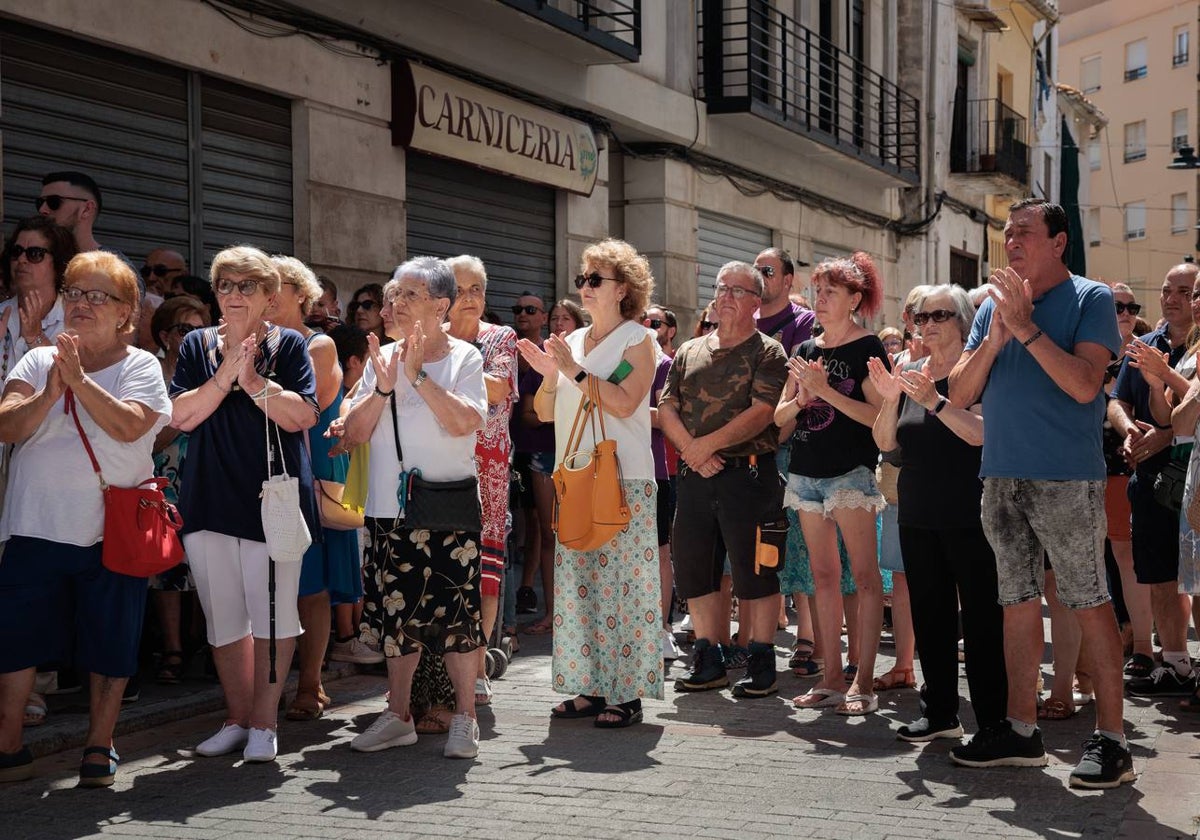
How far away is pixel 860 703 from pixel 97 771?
3426mm

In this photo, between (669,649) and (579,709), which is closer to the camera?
(579,709)

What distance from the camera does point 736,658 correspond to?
27.1 ft

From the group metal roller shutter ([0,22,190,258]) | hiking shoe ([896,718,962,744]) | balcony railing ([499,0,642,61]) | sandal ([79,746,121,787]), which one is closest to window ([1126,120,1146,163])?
balcony railing ([499,0,642,61])

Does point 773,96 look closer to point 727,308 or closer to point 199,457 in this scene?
point 727,308

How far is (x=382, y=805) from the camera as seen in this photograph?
17.5 ft

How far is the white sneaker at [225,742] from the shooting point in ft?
20.0

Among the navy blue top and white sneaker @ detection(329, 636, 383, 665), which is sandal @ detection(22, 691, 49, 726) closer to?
the navy blue top

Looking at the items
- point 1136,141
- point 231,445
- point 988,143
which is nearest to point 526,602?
point 231,445

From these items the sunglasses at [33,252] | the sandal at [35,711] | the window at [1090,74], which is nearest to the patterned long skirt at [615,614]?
the sandal at [35,711]

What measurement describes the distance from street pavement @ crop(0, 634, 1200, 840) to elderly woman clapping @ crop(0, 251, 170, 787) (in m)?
0.40

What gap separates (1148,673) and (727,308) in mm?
2959

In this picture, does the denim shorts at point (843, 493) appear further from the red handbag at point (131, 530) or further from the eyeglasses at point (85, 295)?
the eyeglasses at point (85, 295)

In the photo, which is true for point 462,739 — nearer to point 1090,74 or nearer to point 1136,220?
point 1136,220

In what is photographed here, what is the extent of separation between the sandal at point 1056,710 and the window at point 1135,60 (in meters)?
49.1
